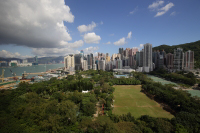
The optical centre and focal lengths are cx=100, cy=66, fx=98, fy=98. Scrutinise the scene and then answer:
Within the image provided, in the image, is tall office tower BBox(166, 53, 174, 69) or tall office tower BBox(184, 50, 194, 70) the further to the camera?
tall office tower BBox(166, 53, 174, 69)

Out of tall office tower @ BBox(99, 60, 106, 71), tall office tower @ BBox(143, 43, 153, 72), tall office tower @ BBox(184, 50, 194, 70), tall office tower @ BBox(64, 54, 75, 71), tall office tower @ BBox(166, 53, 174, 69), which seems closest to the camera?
tall office tower @ BBox(184, 50, 194, 70)

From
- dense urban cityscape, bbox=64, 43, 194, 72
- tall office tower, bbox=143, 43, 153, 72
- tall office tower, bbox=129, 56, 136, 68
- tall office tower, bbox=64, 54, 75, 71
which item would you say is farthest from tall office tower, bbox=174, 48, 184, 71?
tall office tower, bbox=64, 54, 75, 71

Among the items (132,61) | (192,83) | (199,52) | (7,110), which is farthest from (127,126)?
(199,52)

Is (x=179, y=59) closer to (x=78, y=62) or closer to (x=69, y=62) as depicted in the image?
(x=78, y=62)

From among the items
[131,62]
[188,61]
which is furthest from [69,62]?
[188,61]

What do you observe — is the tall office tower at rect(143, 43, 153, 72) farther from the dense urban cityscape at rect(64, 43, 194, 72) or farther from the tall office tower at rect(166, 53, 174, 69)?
the tall office tower at rect(166, 53, 174, 69)

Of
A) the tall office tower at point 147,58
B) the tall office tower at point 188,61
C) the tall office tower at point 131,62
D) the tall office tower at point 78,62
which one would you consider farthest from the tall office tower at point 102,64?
the tall office tower at point 188,61

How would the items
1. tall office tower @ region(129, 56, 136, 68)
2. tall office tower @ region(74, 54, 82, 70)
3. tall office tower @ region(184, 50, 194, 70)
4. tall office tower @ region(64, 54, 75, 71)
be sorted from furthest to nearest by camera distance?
tall office tower @ region(74, 54, 82, 70) → tall office tower @ region(64, 54, 75, 71) → tall office tower @ region(129, 56, 136, 68) → tall office tower @ region(184, 50, 194, 70)
